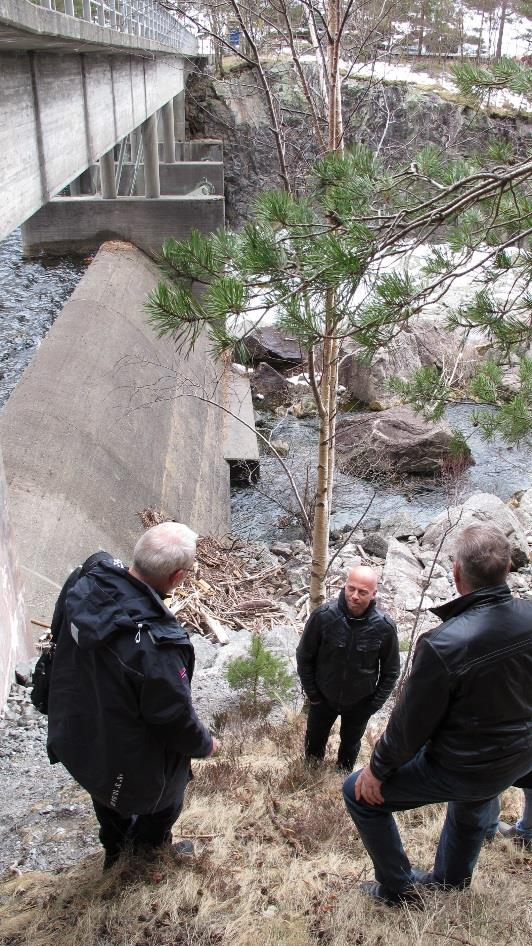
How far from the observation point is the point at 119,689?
2.62m

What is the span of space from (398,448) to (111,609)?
11656 mm

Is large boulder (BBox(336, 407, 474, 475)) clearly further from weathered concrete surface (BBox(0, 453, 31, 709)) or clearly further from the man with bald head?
the man with bald head

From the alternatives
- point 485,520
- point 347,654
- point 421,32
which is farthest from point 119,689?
point 421,32

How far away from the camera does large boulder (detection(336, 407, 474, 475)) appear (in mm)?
13750

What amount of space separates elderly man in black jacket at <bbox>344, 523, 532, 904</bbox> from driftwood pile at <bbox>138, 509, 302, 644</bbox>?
454 cm

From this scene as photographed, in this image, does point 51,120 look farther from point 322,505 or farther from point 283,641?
point 283,641

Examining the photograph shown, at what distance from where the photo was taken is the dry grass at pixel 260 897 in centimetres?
292

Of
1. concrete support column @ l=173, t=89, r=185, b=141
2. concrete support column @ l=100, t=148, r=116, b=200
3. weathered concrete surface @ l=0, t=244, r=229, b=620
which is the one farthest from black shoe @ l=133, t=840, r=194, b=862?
concrete support column @ l=173, t=89, r=185, b=141

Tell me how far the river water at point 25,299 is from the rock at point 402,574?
728 cm

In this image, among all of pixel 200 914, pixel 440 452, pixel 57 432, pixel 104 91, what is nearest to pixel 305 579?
pixel 57 432

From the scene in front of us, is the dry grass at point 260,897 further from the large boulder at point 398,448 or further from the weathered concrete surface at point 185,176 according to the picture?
the weathered concrete surface at point 185,176

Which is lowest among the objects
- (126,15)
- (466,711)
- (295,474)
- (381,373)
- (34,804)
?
(295,474)

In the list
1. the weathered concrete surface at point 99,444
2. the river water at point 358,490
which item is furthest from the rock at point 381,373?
the weathered concrete surface at point 99,444

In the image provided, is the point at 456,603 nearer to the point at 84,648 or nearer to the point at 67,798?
the point at 84,648
